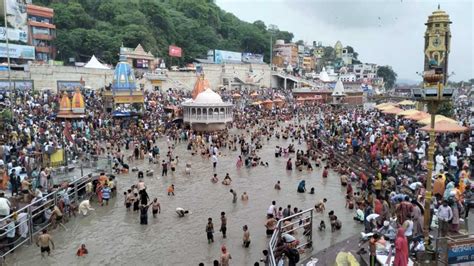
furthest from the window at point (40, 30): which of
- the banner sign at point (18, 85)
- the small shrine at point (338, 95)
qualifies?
the small shrine at point (338, 95)

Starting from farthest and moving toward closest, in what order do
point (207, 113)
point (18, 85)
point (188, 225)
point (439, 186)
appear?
1. point (18, 85)
2. point (207, 113)
3. point (188, 225)
4. point (439, 186)

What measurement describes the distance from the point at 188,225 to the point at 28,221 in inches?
168

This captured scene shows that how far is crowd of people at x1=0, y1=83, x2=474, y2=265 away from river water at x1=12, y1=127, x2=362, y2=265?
360 mm

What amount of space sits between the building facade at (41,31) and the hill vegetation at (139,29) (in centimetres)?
93

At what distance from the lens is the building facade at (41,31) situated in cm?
4844

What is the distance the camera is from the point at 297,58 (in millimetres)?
107625

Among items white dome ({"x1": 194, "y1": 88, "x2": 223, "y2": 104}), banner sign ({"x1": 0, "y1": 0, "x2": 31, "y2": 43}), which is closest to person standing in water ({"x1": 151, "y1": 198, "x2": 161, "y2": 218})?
white dome ({"x1": 194, "y1": 88, "x2": 223, "y2": 104})

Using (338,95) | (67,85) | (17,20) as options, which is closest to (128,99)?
(67,85)

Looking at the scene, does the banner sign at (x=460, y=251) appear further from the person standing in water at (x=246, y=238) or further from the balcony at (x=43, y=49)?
the balcony at (x=43, y=49)

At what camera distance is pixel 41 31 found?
49.7 m

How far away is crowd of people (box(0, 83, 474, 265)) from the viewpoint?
32.0ft

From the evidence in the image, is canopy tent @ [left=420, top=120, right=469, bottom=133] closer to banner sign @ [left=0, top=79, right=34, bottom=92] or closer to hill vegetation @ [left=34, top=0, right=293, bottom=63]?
banner sign @ [left=0, top=79, right=34, bottom=92]

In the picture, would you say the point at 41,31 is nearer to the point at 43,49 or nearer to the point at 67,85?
the point at 43,49

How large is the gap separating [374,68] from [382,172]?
112m
